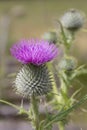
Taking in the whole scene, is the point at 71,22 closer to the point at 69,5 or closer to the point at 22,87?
the point at 22,87

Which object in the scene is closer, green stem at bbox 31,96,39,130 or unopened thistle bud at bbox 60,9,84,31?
green stem at bbox 31,96,39,130

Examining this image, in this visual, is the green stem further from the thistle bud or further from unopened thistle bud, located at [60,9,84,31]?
unopened thistle bud, located at [60,9,84,31]

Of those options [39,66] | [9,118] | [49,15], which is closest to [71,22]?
[39,66]

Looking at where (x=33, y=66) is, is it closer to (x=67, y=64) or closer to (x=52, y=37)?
(x=67, y=64)

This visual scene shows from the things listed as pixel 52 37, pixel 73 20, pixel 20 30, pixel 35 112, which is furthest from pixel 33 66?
pixel 20 30

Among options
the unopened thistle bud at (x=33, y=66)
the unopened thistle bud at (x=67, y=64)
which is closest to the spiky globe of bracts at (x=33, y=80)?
the unopened thistle bud at (x=33, y=66)

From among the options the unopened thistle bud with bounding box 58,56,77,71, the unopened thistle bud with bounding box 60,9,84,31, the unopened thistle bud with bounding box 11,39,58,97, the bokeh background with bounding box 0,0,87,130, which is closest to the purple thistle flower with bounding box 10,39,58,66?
the unopened thistle bud with bounding box 11,39,58,97
